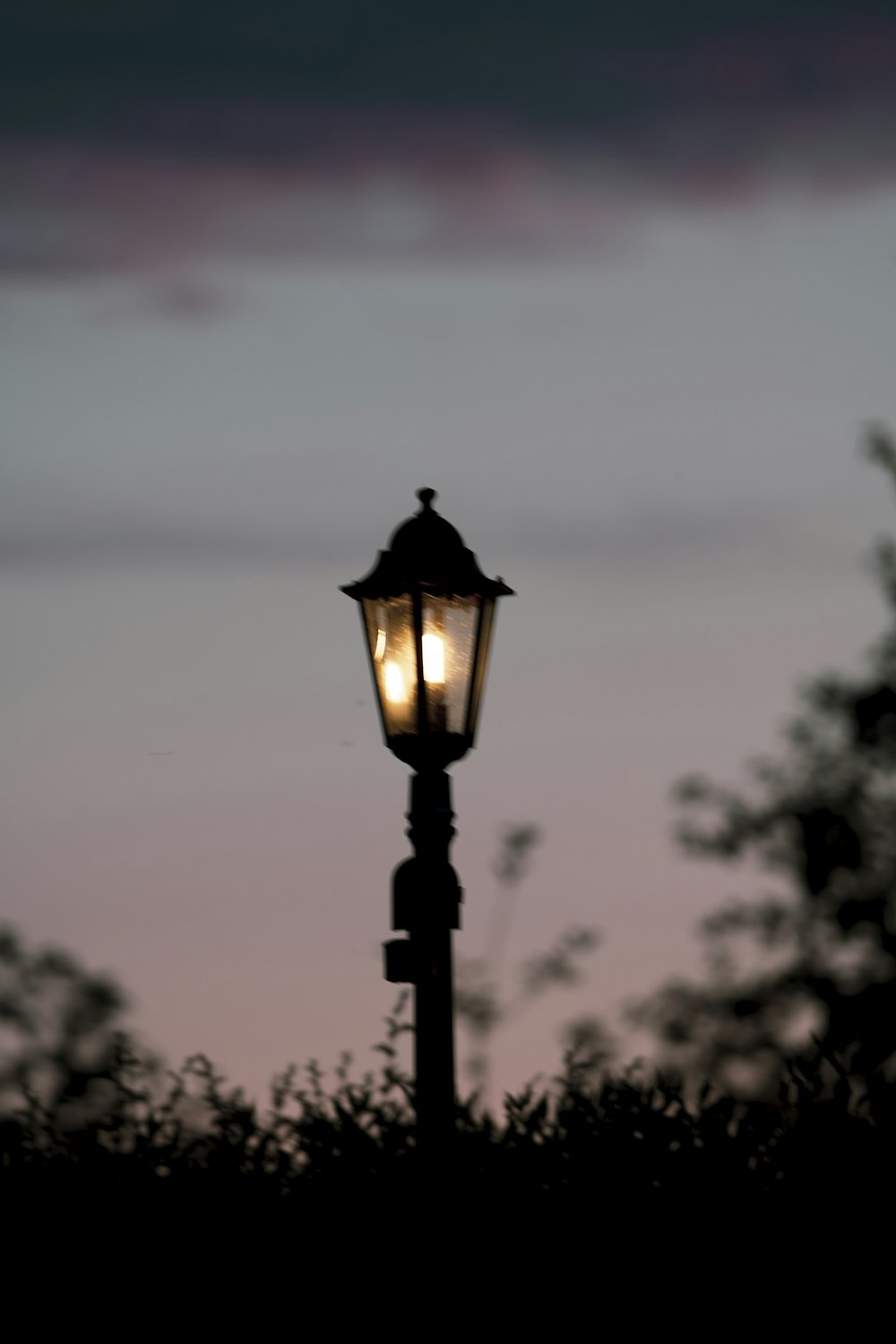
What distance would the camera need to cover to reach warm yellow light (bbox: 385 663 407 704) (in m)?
7.95

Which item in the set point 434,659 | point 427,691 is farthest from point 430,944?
point 434,659

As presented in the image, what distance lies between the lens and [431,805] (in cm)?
796

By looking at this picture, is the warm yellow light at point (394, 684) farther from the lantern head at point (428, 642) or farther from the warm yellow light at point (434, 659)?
the warm yellow light at point (434, 659)

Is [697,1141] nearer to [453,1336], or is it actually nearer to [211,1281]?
[453,1336]

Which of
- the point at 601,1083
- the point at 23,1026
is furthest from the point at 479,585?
the point at 23,1026

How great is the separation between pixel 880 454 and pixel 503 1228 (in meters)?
22.5

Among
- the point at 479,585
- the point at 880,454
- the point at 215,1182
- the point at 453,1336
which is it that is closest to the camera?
the point at 453,1336

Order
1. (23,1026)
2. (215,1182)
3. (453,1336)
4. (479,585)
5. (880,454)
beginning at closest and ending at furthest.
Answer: (453,1336)
(215,1182)
(479,585)
(880,454)
(23,1026)

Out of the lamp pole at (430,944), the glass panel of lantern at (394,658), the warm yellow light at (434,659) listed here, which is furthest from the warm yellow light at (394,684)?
the lamp pole at (430,944)

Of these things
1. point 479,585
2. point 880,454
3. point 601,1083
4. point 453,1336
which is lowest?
point 453,1336

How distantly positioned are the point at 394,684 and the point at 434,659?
20 centimetres

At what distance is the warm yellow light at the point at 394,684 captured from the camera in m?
7.95

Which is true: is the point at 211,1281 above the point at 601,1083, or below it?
below

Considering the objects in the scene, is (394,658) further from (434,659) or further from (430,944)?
(430,944)
